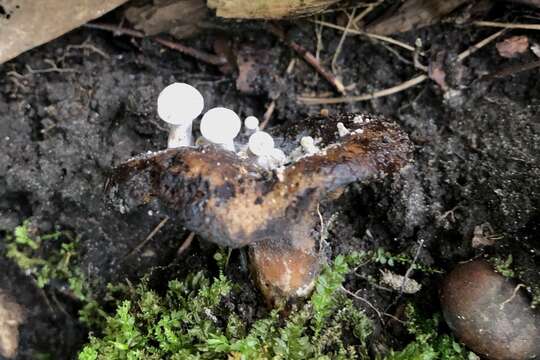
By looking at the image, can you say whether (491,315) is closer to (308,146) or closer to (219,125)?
(308,146)

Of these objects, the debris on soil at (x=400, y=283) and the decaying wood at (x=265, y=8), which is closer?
the debris on soil at (x=400, y=283)

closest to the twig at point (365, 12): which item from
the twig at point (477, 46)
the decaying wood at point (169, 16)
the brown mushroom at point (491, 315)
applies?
the twig at point (477, 46)

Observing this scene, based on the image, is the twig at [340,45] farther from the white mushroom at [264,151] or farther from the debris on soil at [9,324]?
the debris on soil at [9,324]

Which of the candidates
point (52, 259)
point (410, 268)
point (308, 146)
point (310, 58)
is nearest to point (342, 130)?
point (308, 146)

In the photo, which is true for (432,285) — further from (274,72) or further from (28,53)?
(28,53)

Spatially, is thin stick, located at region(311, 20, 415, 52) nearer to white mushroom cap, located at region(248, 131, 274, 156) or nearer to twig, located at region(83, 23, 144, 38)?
twig, located at region(83, 23, 144, 38)

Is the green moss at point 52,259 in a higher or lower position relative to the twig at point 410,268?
higher

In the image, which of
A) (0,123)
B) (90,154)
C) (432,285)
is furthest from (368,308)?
(0,123)
